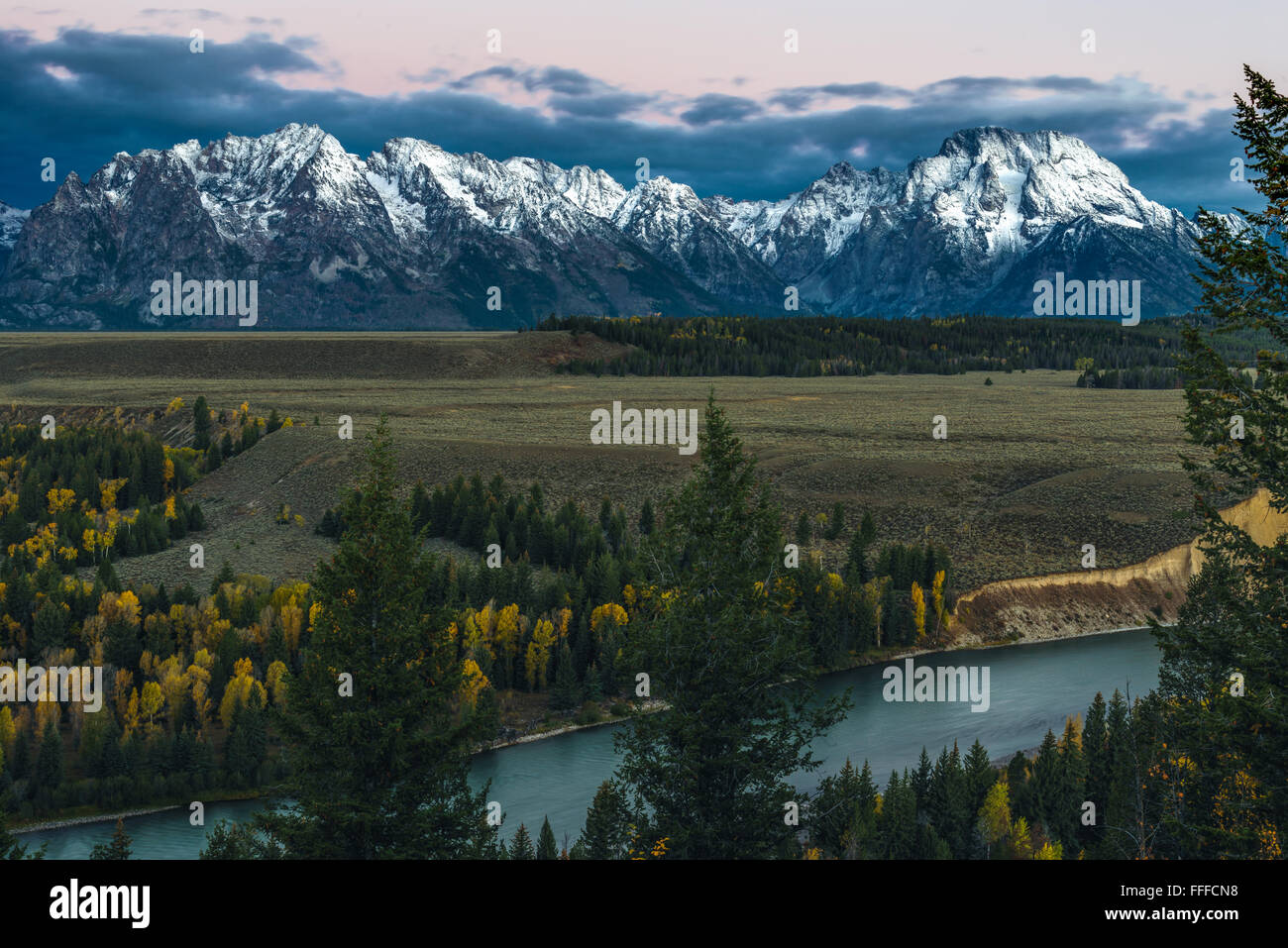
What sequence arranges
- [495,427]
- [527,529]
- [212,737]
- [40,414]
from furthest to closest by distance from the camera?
[40,414] → [495,427] → [527,529] → [212,737]

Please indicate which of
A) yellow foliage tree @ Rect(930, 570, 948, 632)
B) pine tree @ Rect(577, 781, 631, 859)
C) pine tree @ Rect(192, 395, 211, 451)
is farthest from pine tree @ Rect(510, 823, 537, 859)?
pine tree @ Rect(192, 395, 211, 451)

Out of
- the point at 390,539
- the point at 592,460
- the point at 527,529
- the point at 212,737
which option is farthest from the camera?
the point at 592,460

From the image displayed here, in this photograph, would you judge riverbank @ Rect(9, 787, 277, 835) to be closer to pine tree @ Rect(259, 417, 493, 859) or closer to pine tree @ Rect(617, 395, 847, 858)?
pine tree @ Rect(259, 417, 493, 859)

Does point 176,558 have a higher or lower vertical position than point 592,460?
lower

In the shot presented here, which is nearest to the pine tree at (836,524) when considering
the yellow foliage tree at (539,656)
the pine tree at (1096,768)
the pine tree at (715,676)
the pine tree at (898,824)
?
the yellow foliage tree at (539,656)

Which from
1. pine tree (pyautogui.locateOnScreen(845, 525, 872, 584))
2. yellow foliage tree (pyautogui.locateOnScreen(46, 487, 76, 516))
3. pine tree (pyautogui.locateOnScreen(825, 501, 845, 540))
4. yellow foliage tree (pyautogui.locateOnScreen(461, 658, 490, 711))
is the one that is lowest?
yellow foliage tree (pyautogui.locateOnScreen(461, 658, 490, 711))

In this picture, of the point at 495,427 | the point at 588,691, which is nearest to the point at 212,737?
the point at 588,691
